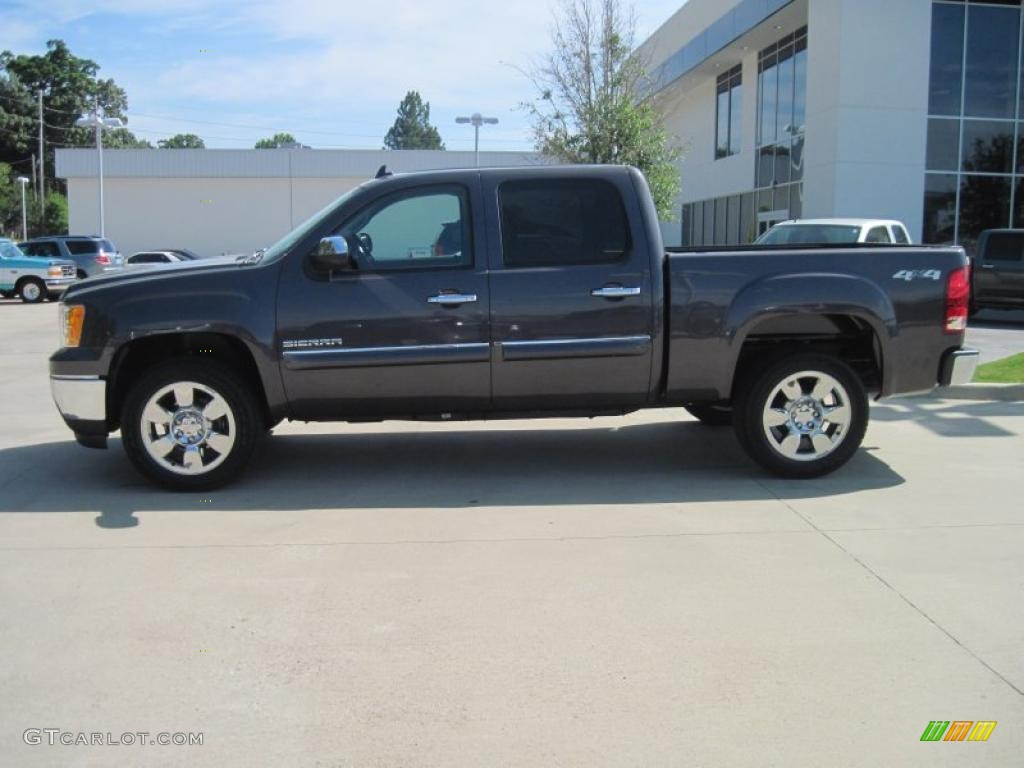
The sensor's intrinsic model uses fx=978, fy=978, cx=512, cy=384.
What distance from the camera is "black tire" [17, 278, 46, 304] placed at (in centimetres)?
2861

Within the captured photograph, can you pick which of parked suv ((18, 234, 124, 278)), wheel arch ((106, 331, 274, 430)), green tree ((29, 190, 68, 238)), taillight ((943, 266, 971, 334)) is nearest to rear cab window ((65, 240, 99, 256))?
parked suv ((18, 234, 124, 278))

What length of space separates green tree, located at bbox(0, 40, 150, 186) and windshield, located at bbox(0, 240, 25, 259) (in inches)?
2310

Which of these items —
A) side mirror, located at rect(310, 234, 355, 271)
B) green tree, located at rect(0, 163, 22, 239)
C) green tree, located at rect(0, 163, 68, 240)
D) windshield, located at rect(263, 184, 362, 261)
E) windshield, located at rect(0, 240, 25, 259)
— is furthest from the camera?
green tree, located at rect(0, 163, 68, 240)

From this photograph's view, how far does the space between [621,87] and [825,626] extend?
18225 mm

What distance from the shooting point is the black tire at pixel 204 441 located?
6.26 meters

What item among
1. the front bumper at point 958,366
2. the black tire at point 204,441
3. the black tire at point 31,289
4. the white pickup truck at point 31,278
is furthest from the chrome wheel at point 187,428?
the black tire at point 31,289

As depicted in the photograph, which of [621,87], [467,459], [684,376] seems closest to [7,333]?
[621,87]

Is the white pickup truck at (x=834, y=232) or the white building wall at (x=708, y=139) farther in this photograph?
the white building wall at (x=708, y=139)

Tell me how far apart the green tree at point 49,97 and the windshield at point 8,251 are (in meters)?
58.7

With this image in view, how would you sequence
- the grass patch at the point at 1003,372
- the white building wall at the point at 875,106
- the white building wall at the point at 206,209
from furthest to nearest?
the white building wall at the point at 206,209 < the white building wall at the point at 875,106 < the grass patch at the point at 1003,372

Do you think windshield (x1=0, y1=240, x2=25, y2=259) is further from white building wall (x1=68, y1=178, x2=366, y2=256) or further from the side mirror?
the side mirror

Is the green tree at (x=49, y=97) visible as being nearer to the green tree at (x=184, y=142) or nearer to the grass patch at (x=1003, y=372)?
the green tree at (x=184, y=142)

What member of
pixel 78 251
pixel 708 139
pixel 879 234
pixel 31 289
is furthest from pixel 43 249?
pixel 879 234

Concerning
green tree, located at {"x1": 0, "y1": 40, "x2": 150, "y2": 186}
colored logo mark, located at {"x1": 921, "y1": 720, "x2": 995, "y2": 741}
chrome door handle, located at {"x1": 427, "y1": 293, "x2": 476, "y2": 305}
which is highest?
green tree, located at {"x1": 0, "y1": 40, "x2": 150, "y2": 186}
